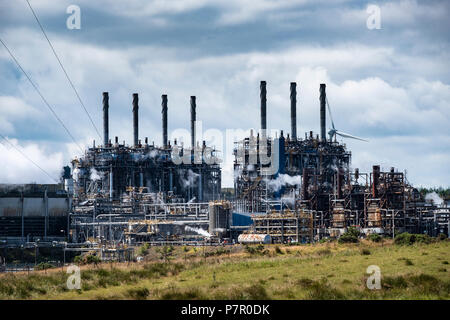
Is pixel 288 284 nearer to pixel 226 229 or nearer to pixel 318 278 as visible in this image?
pixel 318 278

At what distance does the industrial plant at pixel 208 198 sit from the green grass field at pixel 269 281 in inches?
1083

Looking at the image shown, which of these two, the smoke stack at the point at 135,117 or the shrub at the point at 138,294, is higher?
the smoke stack at the point at 135,117

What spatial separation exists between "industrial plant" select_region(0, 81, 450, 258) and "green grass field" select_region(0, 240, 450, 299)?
27.5 metres

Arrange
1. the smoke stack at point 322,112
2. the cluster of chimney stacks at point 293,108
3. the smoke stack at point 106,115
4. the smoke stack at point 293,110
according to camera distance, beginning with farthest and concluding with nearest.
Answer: the smoke stack at point 106,115, the smoke stack at point 322,112, the smoke stack at point 293,110, the cluster of chimney stacks at point 293,108

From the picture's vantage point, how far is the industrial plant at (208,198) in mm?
84750

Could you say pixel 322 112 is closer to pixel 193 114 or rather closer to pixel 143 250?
pixel 193 114

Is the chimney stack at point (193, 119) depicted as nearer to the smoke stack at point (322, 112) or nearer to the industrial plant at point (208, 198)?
the industrial plant at point (208, 198)

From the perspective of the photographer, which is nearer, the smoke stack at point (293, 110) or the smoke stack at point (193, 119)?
the smoke stack at point (293, 110)

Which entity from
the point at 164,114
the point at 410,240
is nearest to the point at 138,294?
the point at 410,240

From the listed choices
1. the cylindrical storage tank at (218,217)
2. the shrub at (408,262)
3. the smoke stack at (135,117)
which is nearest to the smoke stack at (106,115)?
the smoke stack at (135,117)

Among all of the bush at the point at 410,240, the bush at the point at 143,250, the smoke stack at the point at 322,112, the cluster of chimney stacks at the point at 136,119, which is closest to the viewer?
the bush at the point at 410,240

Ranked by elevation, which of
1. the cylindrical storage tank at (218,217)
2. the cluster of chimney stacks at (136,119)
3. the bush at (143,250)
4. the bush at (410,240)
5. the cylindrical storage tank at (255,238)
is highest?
the cluster of chimney stacks at (136,119)

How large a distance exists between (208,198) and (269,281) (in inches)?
3381
